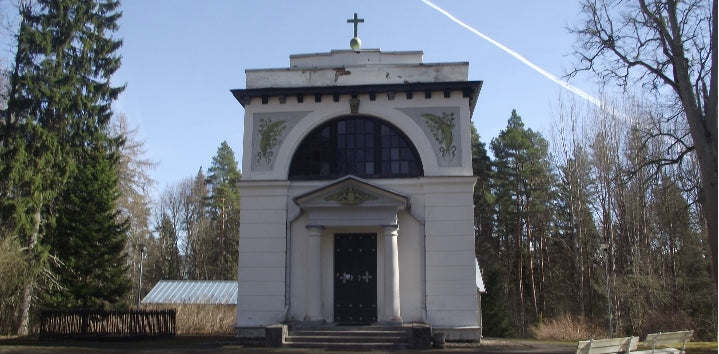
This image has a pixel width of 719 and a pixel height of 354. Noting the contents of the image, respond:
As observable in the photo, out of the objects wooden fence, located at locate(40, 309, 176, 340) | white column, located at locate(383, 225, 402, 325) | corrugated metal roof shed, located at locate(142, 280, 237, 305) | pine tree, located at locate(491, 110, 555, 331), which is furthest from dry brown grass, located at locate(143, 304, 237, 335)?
pine tree, located at locate(491, 110, 555, 331)

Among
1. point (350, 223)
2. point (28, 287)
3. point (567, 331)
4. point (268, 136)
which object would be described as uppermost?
point (268, 136)

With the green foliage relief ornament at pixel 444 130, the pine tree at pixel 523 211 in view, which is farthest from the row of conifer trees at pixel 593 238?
the green foliage relief ornament at pixel 444 130

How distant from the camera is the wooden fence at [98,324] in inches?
658

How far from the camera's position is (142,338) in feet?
57.0

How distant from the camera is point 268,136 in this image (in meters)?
17.3

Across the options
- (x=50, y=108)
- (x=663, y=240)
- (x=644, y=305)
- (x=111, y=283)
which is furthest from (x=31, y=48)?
(x=663, y=240)

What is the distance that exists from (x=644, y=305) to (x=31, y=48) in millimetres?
26932

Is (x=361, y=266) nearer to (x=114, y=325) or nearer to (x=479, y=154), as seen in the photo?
(x=114, y=325)

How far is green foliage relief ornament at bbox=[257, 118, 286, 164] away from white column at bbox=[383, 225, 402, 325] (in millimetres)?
3895

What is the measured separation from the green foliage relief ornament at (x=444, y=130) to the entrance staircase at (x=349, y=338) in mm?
4802

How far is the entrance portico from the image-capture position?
15.7m

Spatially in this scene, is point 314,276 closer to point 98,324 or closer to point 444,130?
point 444,130

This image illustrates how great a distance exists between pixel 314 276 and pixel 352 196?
2.22m

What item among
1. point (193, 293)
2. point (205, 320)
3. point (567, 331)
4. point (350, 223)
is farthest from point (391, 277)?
point (193, 293)
